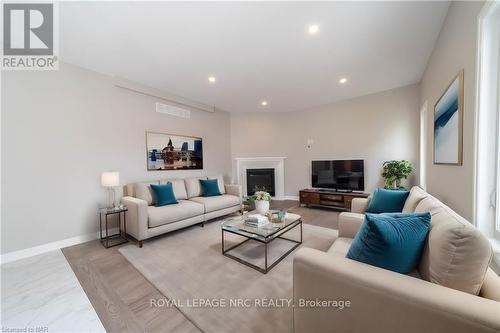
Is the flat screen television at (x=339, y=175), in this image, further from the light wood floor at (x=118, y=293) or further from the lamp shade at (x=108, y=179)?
the lamp shade at (x=108, y=179)

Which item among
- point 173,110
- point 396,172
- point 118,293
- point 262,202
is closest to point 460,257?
point 262,202

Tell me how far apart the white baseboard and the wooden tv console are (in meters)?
4.20

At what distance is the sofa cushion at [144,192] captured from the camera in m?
3.25

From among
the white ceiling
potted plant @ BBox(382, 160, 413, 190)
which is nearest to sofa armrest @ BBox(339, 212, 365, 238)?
the white ceiling

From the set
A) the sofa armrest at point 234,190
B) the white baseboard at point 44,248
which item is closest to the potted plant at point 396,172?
the sofa armrest at point 234,190

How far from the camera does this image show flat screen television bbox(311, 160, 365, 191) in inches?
170

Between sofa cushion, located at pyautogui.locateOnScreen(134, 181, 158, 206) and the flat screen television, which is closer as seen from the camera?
sofa cushion, located at pyautogui.locateOnScreen(134, 181, 158, 206)

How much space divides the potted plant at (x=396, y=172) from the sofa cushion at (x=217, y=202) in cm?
314

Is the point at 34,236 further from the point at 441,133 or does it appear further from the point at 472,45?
the point at 441,133

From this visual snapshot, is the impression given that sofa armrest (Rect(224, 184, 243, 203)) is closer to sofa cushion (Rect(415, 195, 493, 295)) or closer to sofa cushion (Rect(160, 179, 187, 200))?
sofa cushion (Rect(160, 179, 187, 200))

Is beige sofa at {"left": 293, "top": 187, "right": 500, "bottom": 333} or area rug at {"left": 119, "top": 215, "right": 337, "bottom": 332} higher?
beige sofa at {"left": 293, "top": 187, "right": 500, "bottom": 333}

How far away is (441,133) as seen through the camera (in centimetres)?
215

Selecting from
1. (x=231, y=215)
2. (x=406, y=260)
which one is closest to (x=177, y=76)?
(x=231, y=215)

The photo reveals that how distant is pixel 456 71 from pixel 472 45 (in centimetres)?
39
